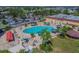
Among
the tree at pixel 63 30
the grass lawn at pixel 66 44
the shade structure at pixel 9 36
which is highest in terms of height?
the tree at pixel 63 30

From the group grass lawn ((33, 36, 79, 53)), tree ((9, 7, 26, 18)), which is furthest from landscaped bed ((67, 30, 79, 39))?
tree ((9, 7, 26, 18))

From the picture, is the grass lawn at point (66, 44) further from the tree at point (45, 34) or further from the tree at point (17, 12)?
the tree at point (17, 12)

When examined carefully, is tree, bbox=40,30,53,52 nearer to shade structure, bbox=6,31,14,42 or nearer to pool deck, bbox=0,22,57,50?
pool deck, bbox=0,22,57,50

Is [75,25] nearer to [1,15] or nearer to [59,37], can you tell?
[59,37]

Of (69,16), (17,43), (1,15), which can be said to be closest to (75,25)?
(69,16)

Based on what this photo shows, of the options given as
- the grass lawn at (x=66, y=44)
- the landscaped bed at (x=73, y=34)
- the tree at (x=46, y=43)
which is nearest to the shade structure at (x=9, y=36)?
the tree at (x=46, y=43)

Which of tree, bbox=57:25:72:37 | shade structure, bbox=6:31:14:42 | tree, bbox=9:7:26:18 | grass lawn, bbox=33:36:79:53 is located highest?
tree, bbox=9:7:26:18

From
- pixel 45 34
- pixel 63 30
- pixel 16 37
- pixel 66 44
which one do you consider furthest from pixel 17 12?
pixel 66 44

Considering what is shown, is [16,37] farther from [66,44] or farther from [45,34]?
[66,44]
